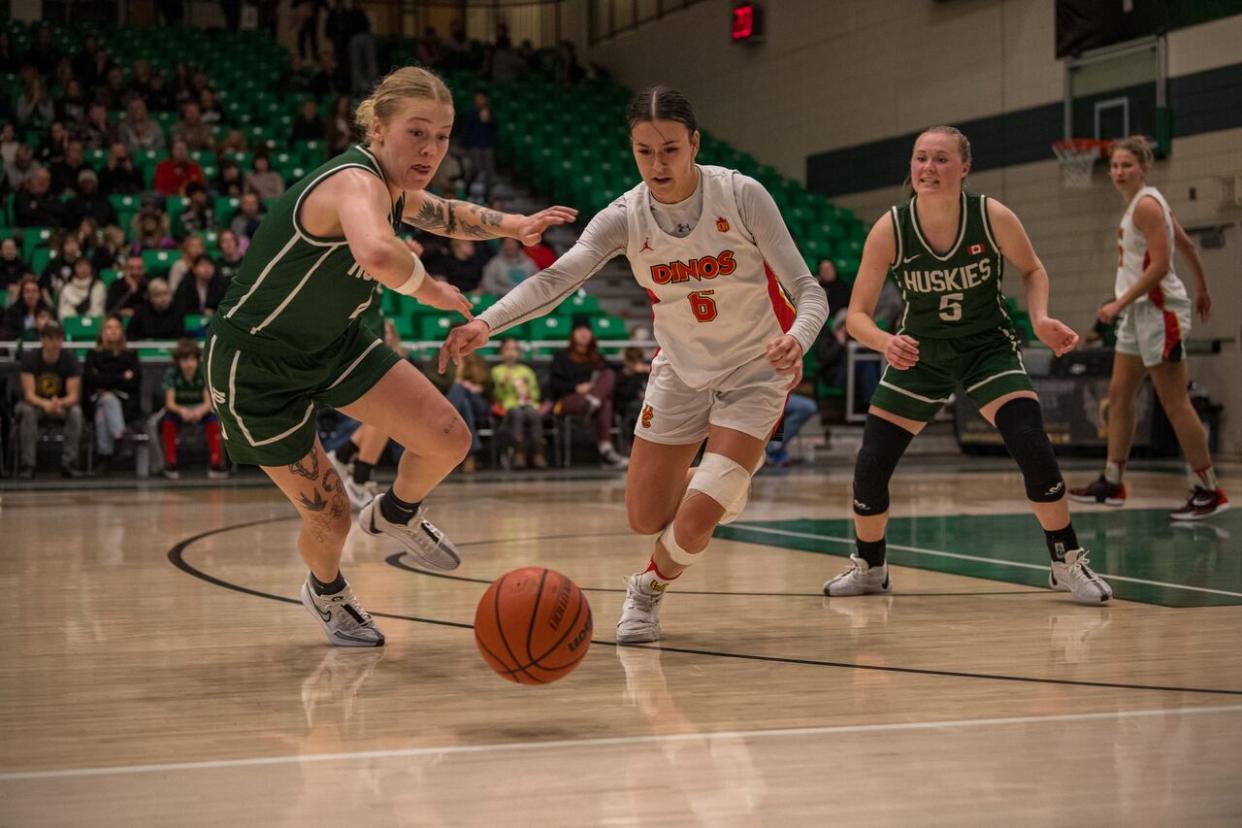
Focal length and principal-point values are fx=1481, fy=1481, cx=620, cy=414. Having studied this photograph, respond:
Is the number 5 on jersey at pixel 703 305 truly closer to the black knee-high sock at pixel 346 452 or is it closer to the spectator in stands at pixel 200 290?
the black knee-high sock at pixel 346 452

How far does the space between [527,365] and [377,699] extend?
1006 cm

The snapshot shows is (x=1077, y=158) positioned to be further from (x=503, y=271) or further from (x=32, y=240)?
(x=32, y=240)

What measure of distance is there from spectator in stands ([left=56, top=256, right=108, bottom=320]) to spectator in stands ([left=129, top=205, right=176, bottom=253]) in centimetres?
81

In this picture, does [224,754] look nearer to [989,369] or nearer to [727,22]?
[989,369]

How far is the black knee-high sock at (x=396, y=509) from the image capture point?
474 cm

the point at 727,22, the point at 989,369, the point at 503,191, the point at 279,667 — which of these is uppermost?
the point at 727,22

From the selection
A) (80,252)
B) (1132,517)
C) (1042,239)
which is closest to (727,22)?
(1042,239)

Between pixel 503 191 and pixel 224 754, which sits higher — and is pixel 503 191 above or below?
above

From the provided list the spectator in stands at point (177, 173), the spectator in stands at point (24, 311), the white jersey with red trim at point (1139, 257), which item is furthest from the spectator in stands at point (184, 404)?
the white jersey with red trim at point (1139, 257)

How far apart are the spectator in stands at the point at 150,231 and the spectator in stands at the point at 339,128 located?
114 inches

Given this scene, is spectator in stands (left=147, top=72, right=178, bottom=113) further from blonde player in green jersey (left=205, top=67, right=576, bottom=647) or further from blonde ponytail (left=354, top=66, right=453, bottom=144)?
blonde ponytail (left=354, top=66, right=453, bottom=144)

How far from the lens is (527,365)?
13.8 meters

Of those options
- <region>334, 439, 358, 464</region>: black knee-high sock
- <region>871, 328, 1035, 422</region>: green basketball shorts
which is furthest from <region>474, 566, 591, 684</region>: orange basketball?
<region>334, 439, 358, 464</region>: black knee-high sock

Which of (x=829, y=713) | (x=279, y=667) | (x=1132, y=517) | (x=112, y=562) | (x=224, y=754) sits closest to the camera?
(x=224, y=754)
